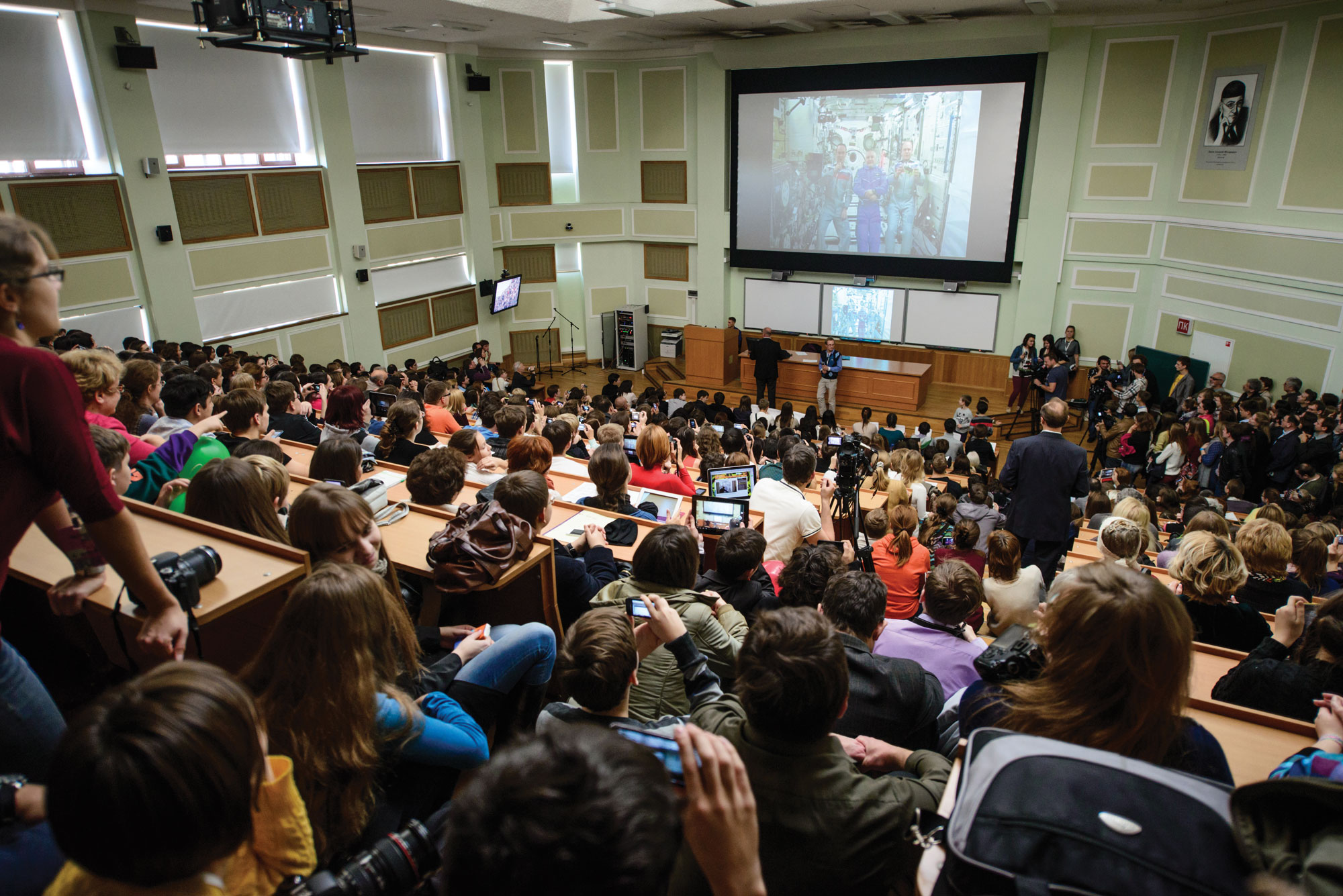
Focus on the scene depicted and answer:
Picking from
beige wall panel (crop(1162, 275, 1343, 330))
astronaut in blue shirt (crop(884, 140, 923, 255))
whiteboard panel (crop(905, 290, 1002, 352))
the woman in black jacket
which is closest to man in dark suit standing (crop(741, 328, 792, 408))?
whiteboard panel (crop(905, 290, 1002, 352))

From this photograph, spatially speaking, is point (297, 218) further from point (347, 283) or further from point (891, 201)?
point (891, 201)

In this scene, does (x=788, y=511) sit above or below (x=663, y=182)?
below

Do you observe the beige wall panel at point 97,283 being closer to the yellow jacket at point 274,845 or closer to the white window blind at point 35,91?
the white window blind at point 35,91

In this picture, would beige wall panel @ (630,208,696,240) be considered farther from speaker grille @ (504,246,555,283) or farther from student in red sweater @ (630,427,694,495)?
student in red sweater @ (630,427,694,495)

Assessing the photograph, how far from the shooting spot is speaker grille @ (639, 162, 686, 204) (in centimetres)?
1392

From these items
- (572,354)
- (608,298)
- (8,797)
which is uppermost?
(8,797)

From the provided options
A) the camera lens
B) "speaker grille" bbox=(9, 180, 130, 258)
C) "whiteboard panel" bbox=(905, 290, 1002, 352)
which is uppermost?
"speaker grille" bbox=(9, 180, 130, 258)

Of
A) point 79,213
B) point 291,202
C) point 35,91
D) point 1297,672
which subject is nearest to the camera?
point 1297,672

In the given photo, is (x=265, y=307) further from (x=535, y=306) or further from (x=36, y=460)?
(x=36, y=460)

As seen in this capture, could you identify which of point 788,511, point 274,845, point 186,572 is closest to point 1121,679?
point 274,845

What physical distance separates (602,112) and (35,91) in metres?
8.31

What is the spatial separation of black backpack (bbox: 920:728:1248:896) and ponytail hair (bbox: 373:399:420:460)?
13.3 ft

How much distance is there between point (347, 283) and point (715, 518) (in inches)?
360

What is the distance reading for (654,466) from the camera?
192 inches
